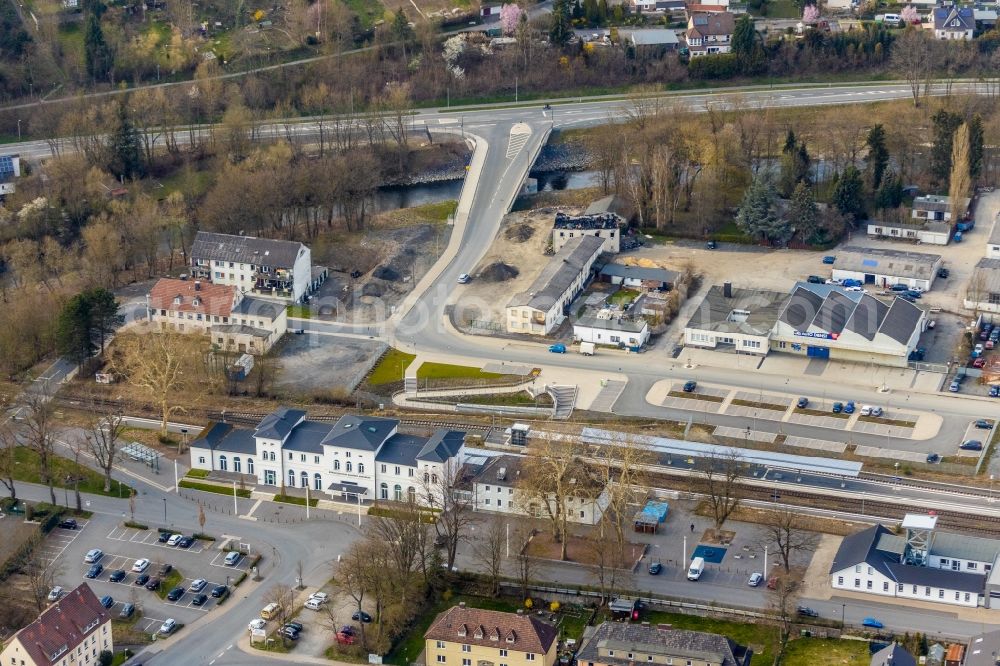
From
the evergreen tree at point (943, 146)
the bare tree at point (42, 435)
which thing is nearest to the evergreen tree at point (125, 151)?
the bare tree at point (42, 435)

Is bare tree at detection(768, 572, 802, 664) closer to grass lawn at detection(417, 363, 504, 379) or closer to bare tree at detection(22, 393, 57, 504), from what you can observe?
grass lawn at detection(417, 363, 504, 379)

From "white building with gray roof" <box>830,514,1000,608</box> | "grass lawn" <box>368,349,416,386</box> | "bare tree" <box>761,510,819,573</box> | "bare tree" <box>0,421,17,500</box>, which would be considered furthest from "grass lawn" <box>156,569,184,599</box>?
"white building with gray roof" <box>830,514,1000,608</box>

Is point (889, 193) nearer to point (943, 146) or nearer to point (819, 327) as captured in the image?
point (943, 146)

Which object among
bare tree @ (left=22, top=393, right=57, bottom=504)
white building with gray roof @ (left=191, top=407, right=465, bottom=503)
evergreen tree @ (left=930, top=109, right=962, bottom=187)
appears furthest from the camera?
evergreen tree @ (left=930, top=109, right=962, bottom=187)

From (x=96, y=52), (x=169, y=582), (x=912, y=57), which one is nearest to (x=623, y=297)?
(x=169, y=582)

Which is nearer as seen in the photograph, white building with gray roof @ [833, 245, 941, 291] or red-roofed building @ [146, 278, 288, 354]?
red-roofed building @ [146, 278, 288, 354]

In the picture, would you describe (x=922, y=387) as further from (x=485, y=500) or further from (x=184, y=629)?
(x=184, y=629)
